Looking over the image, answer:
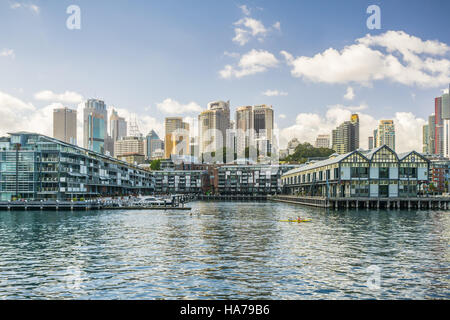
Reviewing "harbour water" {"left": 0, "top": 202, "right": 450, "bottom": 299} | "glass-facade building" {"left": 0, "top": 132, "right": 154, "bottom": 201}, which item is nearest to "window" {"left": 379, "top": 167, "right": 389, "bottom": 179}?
"harbour water" {"left": 0, "top": 202, "right": 450, "bottom": 299}

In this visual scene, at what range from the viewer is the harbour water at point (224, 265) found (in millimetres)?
27766

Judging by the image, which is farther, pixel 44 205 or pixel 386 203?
pixel 386 203

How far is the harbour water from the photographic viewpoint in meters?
27.8

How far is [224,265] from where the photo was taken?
36031mm

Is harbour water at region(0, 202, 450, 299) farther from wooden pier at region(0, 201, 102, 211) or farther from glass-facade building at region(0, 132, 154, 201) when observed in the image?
glass-facade building at region(0, 132, 154, 201)

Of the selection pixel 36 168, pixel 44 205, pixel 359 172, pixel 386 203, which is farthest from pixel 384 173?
pixel 36 168

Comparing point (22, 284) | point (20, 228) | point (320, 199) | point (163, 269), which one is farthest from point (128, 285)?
point (320, 199)

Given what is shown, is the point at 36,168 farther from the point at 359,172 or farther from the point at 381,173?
the point at 381,173

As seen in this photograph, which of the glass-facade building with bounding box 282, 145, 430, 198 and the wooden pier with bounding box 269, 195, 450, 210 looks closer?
the wooden pier with bounding box 269, 195, 450, 210

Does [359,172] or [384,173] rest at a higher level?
[359,172]

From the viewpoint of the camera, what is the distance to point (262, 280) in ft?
100
